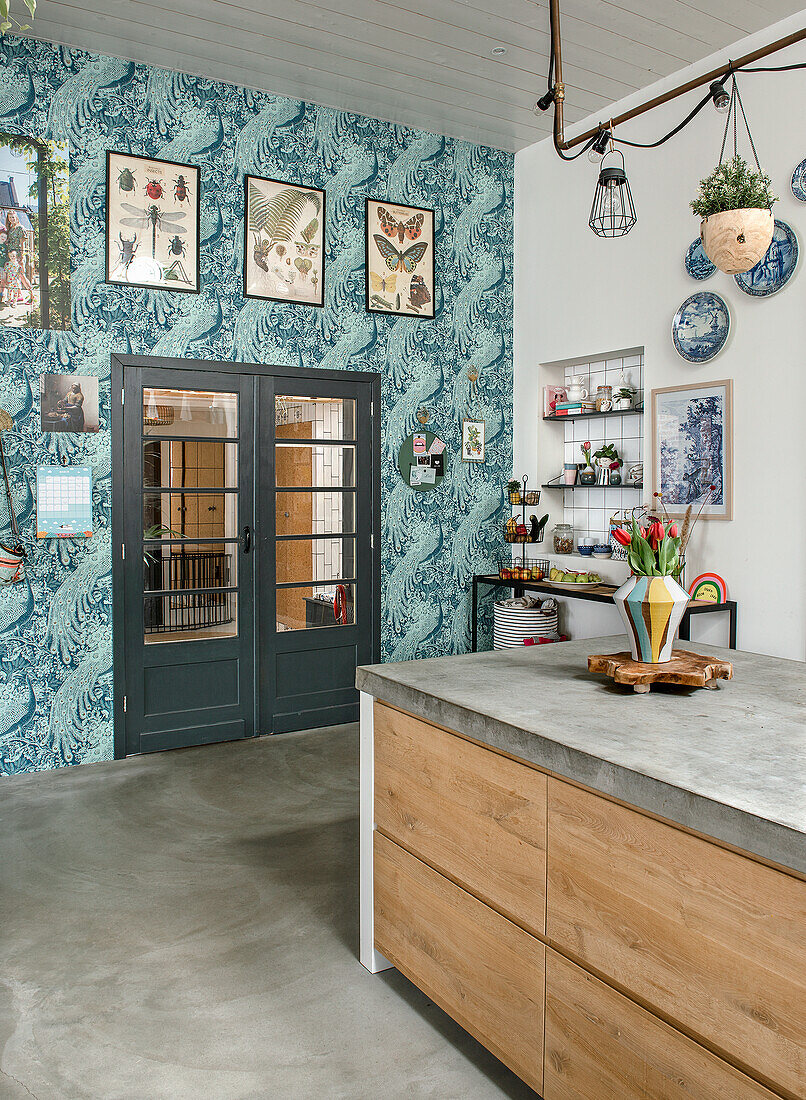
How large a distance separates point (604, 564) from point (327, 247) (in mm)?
2452

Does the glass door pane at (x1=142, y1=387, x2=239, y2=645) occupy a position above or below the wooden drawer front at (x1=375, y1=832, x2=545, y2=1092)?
above

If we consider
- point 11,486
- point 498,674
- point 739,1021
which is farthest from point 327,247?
point 739,1021

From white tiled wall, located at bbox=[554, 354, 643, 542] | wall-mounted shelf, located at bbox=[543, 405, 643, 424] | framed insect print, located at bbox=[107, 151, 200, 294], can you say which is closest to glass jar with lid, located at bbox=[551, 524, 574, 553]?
white tiled wall, located at bbox=[554, 354, 643, 542]

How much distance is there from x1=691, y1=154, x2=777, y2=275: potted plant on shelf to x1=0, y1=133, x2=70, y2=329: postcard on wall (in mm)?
3017

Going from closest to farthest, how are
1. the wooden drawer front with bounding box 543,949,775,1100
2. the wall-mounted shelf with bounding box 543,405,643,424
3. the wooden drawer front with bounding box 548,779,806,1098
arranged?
1. the wooden drawer front with bounding box 548,779,806,1098
2. the wooden drawer front with bounding box 543,949,775,1100
3. the wall-mounted shelf with bounding box 543,405,643,424

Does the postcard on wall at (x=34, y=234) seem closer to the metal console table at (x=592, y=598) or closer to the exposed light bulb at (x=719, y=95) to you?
the metal console table at (x=592, y=598)

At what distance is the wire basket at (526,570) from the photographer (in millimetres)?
5172

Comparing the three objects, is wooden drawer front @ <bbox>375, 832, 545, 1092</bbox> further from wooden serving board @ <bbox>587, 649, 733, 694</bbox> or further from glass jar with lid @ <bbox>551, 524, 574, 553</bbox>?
glass jar with lid @ <bbox>551, 524, 574, 553</bbox>

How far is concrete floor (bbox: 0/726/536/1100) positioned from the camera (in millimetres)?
1963

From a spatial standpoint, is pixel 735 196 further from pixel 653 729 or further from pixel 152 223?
pixel 152 223

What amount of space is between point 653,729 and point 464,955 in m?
0.74

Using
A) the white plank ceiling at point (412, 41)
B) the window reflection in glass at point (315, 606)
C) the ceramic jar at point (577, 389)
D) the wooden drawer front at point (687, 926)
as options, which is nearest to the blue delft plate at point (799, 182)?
the white plank ceiling at point (412, 41)

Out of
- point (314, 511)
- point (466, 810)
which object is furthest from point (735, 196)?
point (314, 511)

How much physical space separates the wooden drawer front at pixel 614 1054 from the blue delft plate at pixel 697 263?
3527mm
